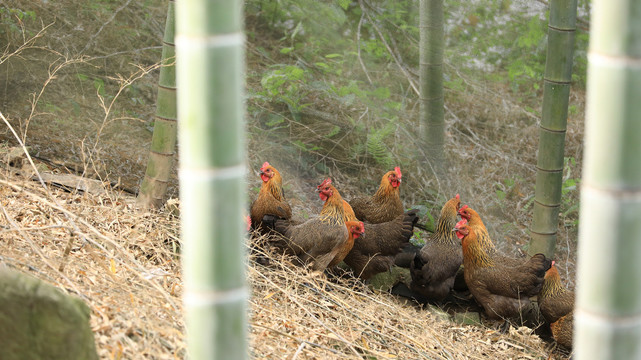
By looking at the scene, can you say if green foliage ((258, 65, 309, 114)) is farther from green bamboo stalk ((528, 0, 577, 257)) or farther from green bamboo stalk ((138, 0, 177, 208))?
green bamboo stalk ((528, 0, 577, 257))

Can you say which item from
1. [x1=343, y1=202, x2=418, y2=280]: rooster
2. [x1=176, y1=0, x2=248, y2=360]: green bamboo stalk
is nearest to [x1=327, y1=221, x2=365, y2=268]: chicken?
[x1=343, y1=202, x2=418, y2=280]: rooster

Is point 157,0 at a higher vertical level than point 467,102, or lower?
higher

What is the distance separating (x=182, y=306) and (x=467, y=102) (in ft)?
19.0

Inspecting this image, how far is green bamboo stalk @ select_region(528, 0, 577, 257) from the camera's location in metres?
4.73

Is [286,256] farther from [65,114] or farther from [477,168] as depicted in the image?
[477,168]

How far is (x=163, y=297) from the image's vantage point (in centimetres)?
306

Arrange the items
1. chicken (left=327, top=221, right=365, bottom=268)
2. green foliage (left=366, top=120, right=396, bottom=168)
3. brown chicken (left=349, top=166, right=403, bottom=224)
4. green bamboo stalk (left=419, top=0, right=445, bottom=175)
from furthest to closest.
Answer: green foliage (left=366, top=120, right=396, bottom=168) < green bamboo stalk (left=419, top=0, right=445, bottom=175) < brown chicken (left=349, top=166, right=403, bottom=224) < chicken (left=327, top=221, right=365, bottom=268)

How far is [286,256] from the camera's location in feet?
15.2

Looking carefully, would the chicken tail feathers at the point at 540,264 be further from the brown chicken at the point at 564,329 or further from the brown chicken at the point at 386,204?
the brown chicken at the point at 386,204

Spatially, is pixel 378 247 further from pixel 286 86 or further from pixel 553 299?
pixel 286 86

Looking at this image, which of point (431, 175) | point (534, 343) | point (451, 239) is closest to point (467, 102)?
point (431, 175)

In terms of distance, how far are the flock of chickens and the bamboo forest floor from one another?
0.56 ft

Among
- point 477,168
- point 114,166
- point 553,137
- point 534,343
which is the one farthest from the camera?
point 477,168

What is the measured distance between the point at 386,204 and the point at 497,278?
117 centimetres
